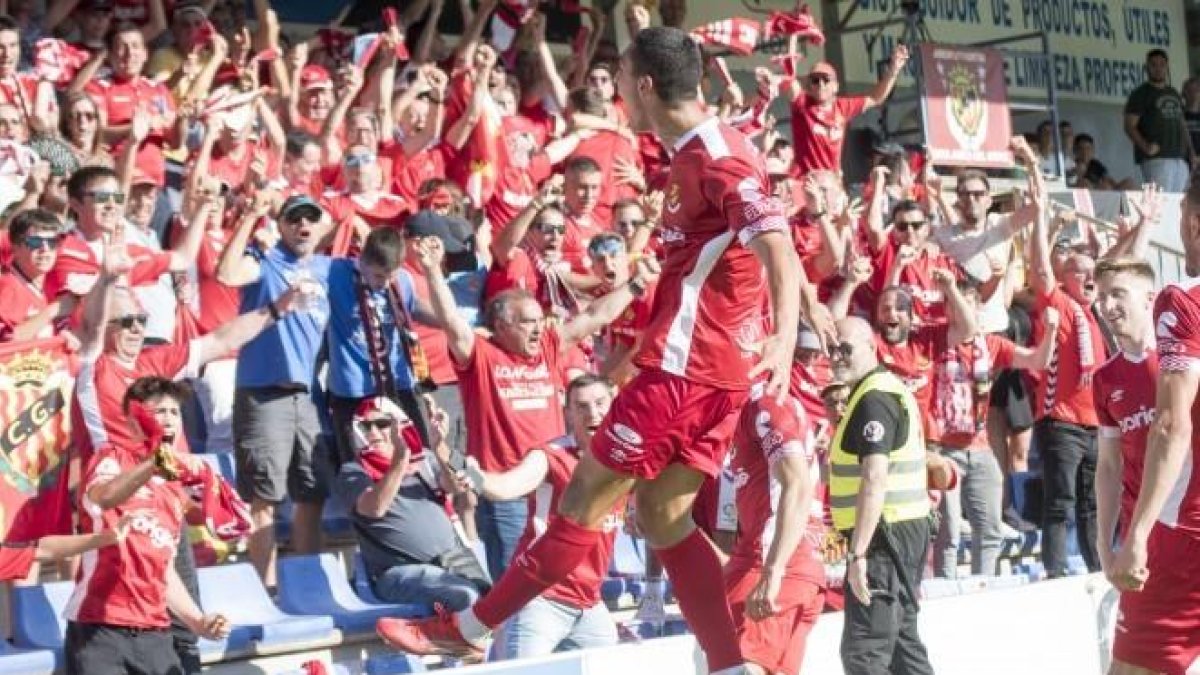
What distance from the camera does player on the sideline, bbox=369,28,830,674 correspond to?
262 inches

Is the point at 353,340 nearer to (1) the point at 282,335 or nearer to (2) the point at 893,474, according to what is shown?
(1) the point at 282,335

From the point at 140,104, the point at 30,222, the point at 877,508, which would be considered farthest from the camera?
the point at 140,104

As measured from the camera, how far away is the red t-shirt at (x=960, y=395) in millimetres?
12336

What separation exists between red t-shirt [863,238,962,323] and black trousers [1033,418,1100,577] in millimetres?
963

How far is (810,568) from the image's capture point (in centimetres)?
816

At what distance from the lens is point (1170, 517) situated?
273 inches

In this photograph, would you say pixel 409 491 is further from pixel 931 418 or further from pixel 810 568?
pixel 931 418

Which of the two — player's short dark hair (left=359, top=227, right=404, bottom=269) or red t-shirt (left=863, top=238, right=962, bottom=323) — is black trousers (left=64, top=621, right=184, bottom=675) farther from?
red t-shirt (left=863, top=238, right=962, bottom=323)

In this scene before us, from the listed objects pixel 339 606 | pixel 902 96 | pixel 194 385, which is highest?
pixel 902 96

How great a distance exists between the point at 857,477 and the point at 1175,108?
12186mm

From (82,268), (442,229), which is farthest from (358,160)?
(82,268)

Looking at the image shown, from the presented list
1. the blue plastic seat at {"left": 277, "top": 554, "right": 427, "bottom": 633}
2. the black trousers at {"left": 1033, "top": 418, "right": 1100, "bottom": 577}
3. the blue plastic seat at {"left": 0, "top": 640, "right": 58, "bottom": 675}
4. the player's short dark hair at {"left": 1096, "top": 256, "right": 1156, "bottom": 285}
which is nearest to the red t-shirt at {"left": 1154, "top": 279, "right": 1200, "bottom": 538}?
the player's short dark hair at {"left": 1096, "top": 256, "right": 1156, "bottom": 285}

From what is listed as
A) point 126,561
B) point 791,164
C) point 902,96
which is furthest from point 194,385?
point 902,96

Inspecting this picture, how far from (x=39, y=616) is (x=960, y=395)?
5.74 metres
